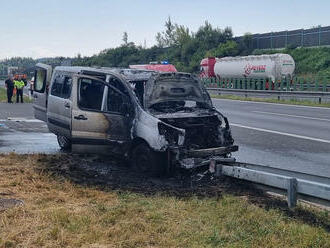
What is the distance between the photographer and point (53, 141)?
12219 mm

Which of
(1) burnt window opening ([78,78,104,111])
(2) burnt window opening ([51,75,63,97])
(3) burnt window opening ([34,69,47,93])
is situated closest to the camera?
(1) burnt window opening ([78,78,104,111])

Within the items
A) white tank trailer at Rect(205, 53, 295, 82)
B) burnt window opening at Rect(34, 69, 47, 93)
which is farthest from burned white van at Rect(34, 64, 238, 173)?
white tank trailer at Rect(205, 53, 295, 82)

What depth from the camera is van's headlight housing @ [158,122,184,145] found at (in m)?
7.79

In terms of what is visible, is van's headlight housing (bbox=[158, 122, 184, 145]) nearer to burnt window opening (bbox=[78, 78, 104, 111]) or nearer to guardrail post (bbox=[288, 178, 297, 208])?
burnt window opening (bbox=[78, 78, 104, 111])

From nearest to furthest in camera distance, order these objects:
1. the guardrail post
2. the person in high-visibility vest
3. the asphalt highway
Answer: the guardrail post
the asphalt highway
the person in high-visibility vest

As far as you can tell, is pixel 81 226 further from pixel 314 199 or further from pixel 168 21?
pixel 168 21

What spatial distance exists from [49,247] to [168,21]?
97.0 m

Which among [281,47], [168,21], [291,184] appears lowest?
[291,184]

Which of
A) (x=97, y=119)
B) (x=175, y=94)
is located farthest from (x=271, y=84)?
(x=97, y=119)

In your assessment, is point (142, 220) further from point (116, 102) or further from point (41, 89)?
point (41, 89)

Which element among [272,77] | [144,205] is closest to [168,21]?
[272,77]

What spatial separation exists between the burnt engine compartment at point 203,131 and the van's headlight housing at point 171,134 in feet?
0.64

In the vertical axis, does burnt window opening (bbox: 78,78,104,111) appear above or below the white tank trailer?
below

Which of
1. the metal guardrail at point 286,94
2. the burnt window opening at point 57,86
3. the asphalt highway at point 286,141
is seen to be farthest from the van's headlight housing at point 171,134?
the metal guardrail at point 286,94
